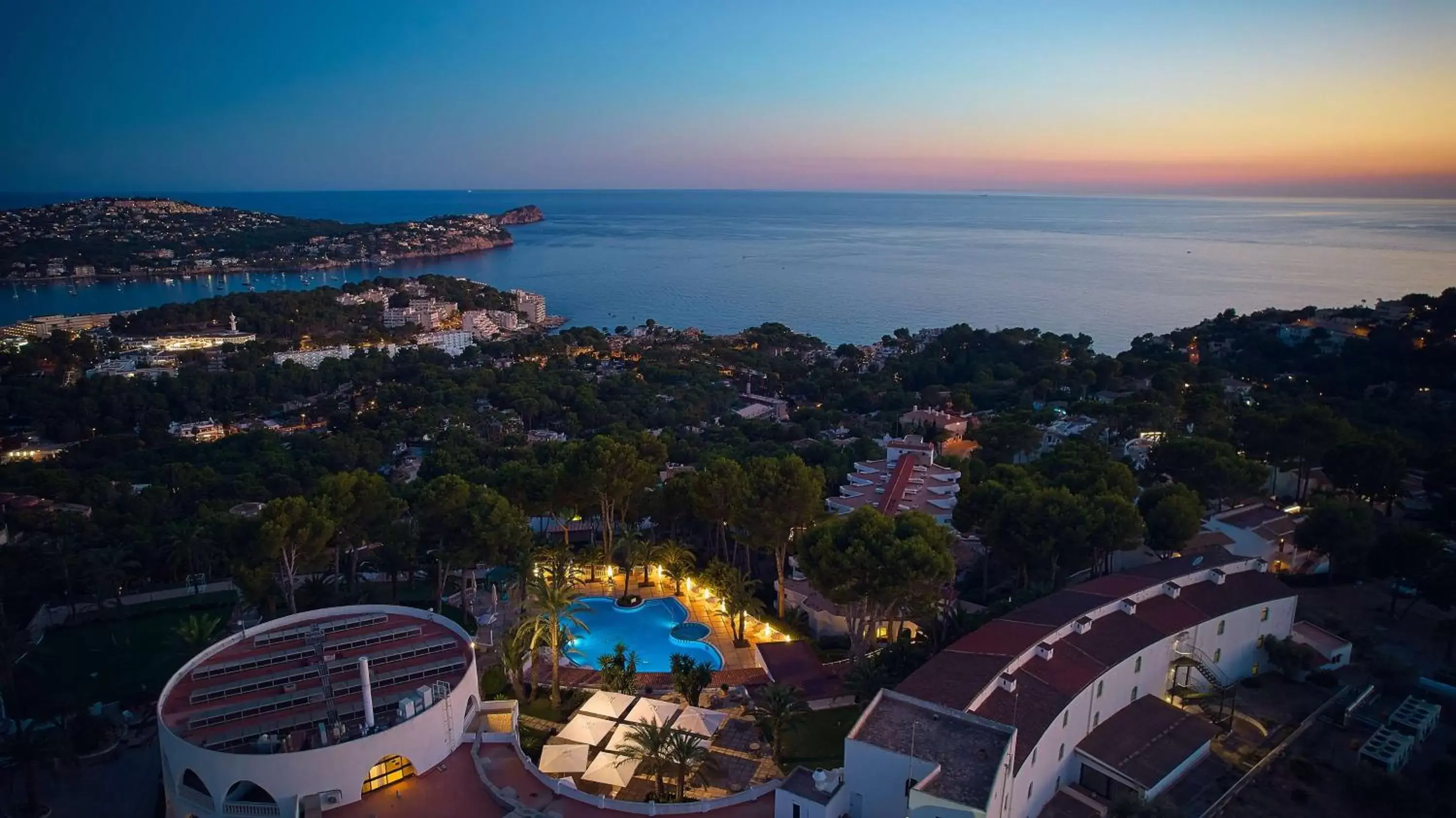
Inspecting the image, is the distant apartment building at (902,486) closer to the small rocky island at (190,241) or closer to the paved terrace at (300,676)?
the paved terrace at (300,676)

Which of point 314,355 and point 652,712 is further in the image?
point 314,355

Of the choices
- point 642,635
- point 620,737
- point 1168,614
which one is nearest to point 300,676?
point 620,737

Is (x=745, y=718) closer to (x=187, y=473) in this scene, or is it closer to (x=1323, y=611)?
(x=1323, y=611)

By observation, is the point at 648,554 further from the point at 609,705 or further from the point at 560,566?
the point at 609,705

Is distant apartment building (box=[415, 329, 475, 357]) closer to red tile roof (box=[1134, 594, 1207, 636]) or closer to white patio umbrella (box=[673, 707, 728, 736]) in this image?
white patio umbrella (box=[673, 707, 728, 736])

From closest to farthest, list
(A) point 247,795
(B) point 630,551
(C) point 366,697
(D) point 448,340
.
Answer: (A) point 247,795 → (C) point 366,697 → (B) point 630,551 → (D) point 448,340

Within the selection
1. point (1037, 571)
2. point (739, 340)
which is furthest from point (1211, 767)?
point (739, 340)
